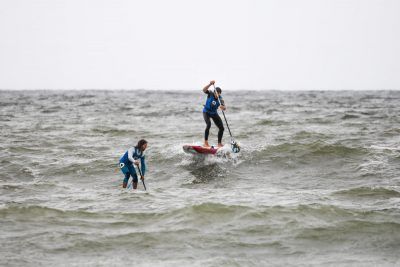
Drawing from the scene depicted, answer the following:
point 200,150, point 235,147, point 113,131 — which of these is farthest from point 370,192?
point 113,131

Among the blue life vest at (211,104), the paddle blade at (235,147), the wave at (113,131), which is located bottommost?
the wave at (113,131)

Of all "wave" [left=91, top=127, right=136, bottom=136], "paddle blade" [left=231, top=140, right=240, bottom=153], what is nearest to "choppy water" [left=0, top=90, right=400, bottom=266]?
"paddle blade" [left=231, top=140, right=240, bottom=153]

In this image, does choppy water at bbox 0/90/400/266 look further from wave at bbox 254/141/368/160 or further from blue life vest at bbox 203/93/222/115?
blue life vest at bbox 203/93/222/115

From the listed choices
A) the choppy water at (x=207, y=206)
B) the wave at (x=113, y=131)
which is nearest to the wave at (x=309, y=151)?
the choppy water at (x=207, y=206)

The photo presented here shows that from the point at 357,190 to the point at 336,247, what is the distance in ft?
15.1

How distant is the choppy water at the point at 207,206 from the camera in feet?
29.1

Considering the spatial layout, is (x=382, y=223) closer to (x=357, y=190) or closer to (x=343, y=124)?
(x=357, y=190)

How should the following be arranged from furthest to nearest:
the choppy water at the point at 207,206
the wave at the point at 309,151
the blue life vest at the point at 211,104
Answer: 1. the wave at the point at 309,151
2. the blue life vest at the point at 211,104
3. the choppy water at the point at 207,206

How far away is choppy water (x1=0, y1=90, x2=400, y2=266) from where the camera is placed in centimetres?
887

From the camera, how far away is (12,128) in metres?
30.2

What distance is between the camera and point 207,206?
11.6m

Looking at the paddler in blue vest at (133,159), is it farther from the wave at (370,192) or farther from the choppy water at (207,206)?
the wave at (370,192)

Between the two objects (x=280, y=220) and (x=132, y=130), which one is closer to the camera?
(x=280, y=220)

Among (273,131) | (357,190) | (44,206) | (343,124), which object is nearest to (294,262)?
(357,190)
